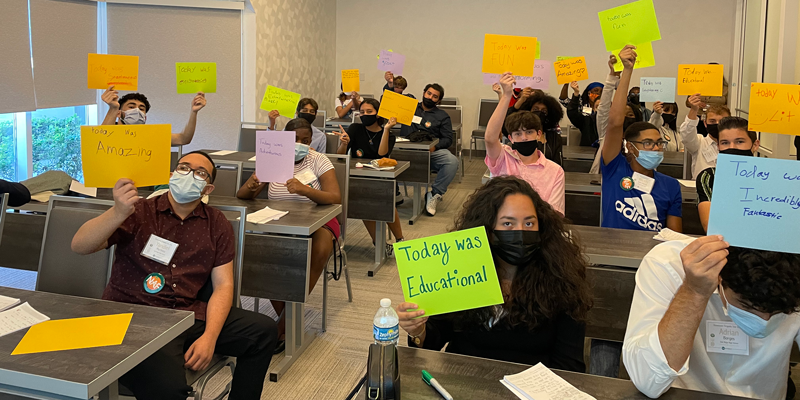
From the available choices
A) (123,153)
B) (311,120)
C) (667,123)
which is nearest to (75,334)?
(123,153)

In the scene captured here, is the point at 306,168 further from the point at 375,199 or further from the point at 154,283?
the point at 154,283

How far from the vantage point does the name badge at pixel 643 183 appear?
2.96m

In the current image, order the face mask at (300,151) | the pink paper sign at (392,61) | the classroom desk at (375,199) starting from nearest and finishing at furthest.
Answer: the face mask at (300,151) < the classroom desk at (375,199) < the pink paper sign at (392,61)

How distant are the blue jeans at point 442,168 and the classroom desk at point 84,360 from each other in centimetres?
502

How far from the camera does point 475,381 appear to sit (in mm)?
1465

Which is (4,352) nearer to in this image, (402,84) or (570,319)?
(570,319)

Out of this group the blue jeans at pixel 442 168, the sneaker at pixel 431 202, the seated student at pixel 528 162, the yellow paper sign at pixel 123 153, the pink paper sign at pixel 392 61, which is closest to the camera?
the yellow paper sign at pixel 123 153

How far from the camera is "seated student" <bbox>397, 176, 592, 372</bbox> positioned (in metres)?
1.77

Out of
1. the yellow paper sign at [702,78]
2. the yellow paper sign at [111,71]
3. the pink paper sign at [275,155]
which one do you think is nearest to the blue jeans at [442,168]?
the yellow paper sign at [702,78]

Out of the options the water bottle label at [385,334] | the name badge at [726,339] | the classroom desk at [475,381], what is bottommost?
the classroom desk at [475,381]

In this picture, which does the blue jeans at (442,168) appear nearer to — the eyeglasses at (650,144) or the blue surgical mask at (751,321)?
the eyeglasses at (650,144)

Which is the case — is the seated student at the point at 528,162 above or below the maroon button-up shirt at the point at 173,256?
above

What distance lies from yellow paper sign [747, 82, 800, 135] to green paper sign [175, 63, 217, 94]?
144 inches

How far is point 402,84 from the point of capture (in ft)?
25.8
